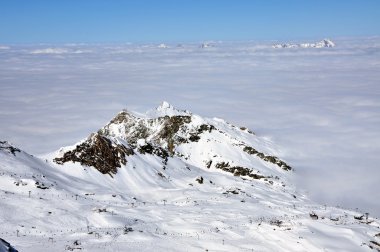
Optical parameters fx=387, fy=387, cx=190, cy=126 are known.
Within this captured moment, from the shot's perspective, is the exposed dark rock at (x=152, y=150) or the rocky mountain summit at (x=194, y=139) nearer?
the exposed dark rock at (x=152, y=150)

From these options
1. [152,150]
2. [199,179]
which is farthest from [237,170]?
[199,179]

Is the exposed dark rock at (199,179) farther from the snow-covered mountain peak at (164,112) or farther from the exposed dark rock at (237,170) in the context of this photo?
the snow-covered mountain peak at (164,112)

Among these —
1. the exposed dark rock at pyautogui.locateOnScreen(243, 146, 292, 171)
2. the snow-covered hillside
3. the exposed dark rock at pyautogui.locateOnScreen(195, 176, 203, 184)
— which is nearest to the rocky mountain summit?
the exposed dark rock at pyautogui.locateOnScreen(243, 146, 292, 171)

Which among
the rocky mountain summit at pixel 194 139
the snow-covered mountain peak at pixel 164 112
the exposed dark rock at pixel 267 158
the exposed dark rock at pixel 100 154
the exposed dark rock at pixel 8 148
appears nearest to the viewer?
the exposed dark rock at pixel 8 148

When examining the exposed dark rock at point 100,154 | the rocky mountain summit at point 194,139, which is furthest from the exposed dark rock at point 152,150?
the exposed dark rock at point 100,154

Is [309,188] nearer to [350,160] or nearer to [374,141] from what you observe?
[350,160]

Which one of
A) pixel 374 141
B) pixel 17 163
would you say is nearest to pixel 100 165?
pixel 17 163

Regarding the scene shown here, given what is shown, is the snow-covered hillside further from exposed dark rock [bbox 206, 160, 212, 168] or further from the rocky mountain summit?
exposed dark rock [bbox 206, 160, 212, 168]
